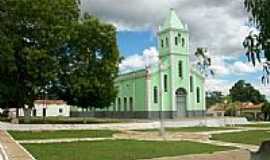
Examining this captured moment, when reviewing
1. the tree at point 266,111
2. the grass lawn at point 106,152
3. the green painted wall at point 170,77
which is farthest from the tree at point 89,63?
the tree at point 266,111

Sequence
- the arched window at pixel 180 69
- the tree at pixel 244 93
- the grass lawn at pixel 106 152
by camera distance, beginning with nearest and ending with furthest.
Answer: the grass lawn at pixel 106 152 < the arched window at pixel 180 69 < the tree at pixel 244 93

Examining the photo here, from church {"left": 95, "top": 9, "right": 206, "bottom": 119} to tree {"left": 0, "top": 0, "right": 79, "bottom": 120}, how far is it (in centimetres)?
2543

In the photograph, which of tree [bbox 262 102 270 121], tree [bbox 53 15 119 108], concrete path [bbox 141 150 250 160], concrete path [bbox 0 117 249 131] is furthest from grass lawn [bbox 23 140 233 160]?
tree [bbox 262 102 270 121]

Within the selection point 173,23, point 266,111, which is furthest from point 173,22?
point 266,111

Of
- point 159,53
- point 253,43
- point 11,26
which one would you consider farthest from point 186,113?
point 253,43

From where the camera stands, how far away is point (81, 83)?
42.5 meters

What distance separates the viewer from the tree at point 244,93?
118 m

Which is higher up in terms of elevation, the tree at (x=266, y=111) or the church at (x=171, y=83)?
the church at (x=171, y=83)

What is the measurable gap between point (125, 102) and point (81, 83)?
30.1 metres

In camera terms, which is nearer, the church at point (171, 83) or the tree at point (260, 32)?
the tree at point (260, 32)

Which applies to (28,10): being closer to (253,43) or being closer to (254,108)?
(253,43)

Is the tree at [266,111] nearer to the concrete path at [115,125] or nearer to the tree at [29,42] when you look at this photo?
the concrete path at [115,125]

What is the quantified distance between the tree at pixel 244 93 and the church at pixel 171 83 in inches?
1986

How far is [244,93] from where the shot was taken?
395 feet
